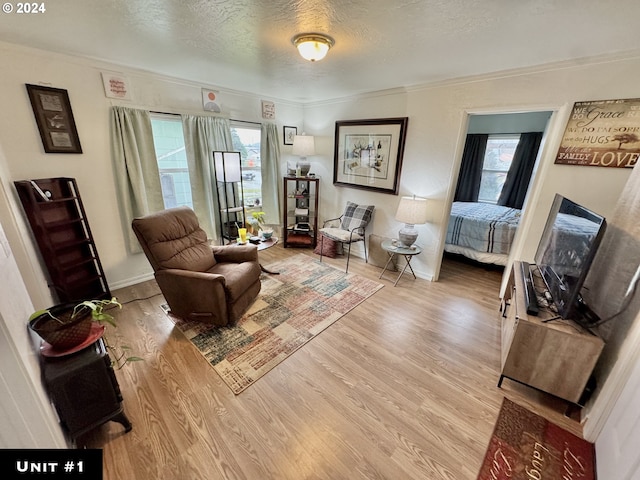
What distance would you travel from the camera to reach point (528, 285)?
Result: 192 centimetres

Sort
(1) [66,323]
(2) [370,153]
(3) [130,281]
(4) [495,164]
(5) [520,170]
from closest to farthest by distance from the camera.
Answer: (1) [66,323]
(3) [130,281]
(2) [370,153]
(5) [520,170]
(4) [495,164]

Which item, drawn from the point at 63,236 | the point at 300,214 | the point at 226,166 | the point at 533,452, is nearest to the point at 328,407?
the point at 533,452

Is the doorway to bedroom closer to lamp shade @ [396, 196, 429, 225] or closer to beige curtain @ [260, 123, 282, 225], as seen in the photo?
lamp shade @ [396, 196, 429, 225]

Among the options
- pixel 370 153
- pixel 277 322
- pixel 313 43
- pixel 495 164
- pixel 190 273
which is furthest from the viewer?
pixel 495 164

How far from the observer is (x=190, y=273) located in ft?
6.95

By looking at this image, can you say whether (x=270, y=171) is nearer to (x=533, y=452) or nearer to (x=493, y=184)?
(x=533, y=452)

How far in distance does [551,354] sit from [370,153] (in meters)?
2.92

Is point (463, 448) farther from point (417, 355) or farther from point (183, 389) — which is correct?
point (183, 389)

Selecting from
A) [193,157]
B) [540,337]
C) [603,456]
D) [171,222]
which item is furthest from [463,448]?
[193,157]

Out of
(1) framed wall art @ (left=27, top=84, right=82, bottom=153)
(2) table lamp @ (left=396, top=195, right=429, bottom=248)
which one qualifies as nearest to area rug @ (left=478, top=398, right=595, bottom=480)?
(2) table lamp @ (left=396, top=195, right=429, bottom=248)

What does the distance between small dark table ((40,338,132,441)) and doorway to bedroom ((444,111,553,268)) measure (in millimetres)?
4022

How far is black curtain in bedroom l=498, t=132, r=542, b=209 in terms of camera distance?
4523 mm

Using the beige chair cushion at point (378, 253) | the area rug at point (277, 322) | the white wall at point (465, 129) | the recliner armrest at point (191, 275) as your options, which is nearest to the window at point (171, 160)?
the recliner armrest at point (191, 275)

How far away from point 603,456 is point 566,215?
1.46 m
